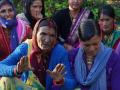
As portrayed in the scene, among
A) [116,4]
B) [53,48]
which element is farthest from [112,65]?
[116,4]

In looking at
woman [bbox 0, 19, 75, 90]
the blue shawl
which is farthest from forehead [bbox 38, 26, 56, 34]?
the blue shawl

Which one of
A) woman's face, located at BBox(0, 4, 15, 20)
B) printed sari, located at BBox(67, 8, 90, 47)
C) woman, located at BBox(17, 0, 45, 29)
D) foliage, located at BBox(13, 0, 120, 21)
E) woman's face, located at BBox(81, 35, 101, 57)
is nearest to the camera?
woman's face, located at BBox(81, 35, 101, 57)

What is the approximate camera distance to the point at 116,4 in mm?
12438

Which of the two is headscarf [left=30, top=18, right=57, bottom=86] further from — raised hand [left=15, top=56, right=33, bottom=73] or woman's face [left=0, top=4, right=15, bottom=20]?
woman's face [left=0, top=4, right=15, bottom=20]

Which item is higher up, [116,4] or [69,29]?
[69,29]

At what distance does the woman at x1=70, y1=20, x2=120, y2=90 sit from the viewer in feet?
14.6

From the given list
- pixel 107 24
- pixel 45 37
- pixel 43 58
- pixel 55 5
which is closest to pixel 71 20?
pixel 107 24

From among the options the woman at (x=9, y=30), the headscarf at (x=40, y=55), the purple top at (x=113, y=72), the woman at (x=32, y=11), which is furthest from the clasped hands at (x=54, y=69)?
the woman at (x=32, y=11)

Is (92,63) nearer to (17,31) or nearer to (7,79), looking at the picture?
(7,79)

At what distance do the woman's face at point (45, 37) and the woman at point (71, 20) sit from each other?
4.15 feet

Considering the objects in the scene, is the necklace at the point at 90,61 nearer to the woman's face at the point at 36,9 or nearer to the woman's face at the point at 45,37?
the woman's face at the point at 45,37

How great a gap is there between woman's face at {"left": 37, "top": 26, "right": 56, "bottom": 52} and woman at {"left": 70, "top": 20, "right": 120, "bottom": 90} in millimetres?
316

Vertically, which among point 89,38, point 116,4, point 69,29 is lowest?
point 116,4

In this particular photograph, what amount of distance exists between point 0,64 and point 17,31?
114 cm
